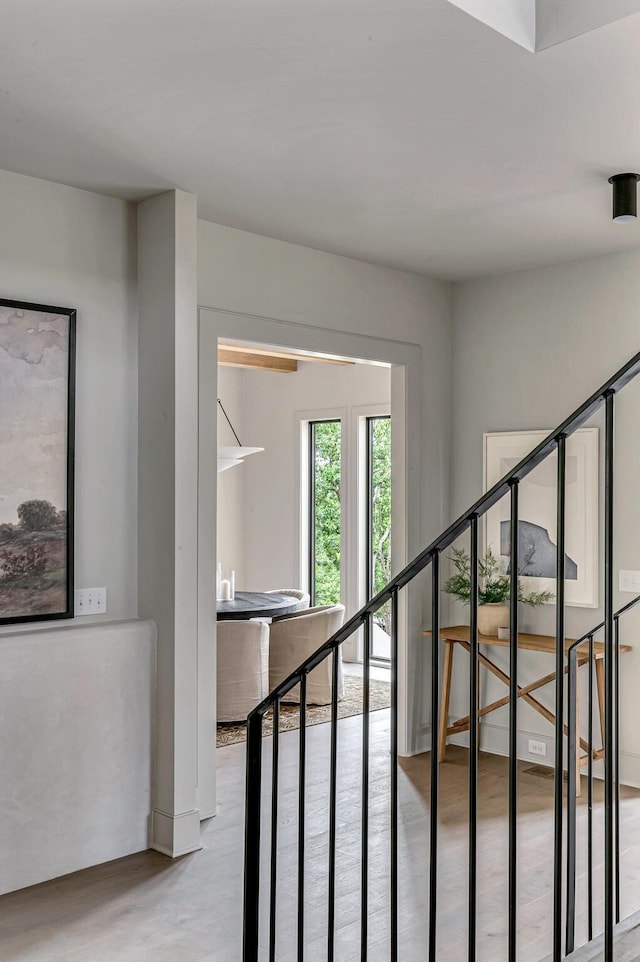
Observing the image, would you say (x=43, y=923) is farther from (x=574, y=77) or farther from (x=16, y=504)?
(x=574, y=77)

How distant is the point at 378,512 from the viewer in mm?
7324

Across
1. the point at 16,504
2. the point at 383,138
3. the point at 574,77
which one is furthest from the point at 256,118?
the point at 16,504

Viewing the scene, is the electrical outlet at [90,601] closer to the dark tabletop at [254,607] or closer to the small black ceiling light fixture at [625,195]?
the dark tabletop at [254,607]

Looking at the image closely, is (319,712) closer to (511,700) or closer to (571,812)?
(571,812)

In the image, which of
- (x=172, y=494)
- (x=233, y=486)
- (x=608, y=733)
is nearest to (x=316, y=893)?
(x=172, y=494)

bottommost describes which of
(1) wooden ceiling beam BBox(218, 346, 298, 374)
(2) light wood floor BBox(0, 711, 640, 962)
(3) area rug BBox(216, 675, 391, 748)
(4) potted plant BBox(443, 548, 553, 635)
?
(2) light wood floor BBox(0, 711, 640, 962)

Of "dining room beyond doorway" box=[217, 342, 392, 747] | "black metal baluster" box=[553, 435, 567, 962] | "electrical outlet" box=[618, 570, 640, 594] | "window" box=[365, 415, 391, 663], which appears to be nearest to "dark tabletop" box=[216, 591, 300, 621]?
"dining room beyond doorway" box=[217, 342, 392, 747]

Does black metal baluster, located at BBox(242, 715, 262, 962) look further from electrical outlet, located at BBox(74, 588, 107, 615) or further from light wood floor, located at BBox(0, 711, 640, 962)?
electrical outlet, located at BBox(74, 588, 107, 615)

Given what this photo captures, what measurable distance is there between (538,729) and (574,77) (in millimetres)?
3345

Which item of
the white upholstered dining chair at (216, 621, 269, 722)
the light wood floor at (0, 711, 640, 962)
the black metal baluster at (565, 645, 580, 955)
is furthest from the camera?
the white upholstered dining chair at (216, 621, 269, 722)

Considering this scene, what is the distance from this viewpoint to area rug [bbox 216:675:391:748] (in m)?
5.21

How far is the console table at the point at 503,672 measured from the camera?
13.9ft

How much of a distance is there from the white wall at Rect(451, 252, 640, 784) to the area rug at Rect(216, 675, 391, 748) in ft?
2.97

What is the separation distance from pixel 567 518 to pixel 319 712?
2.13 metres
